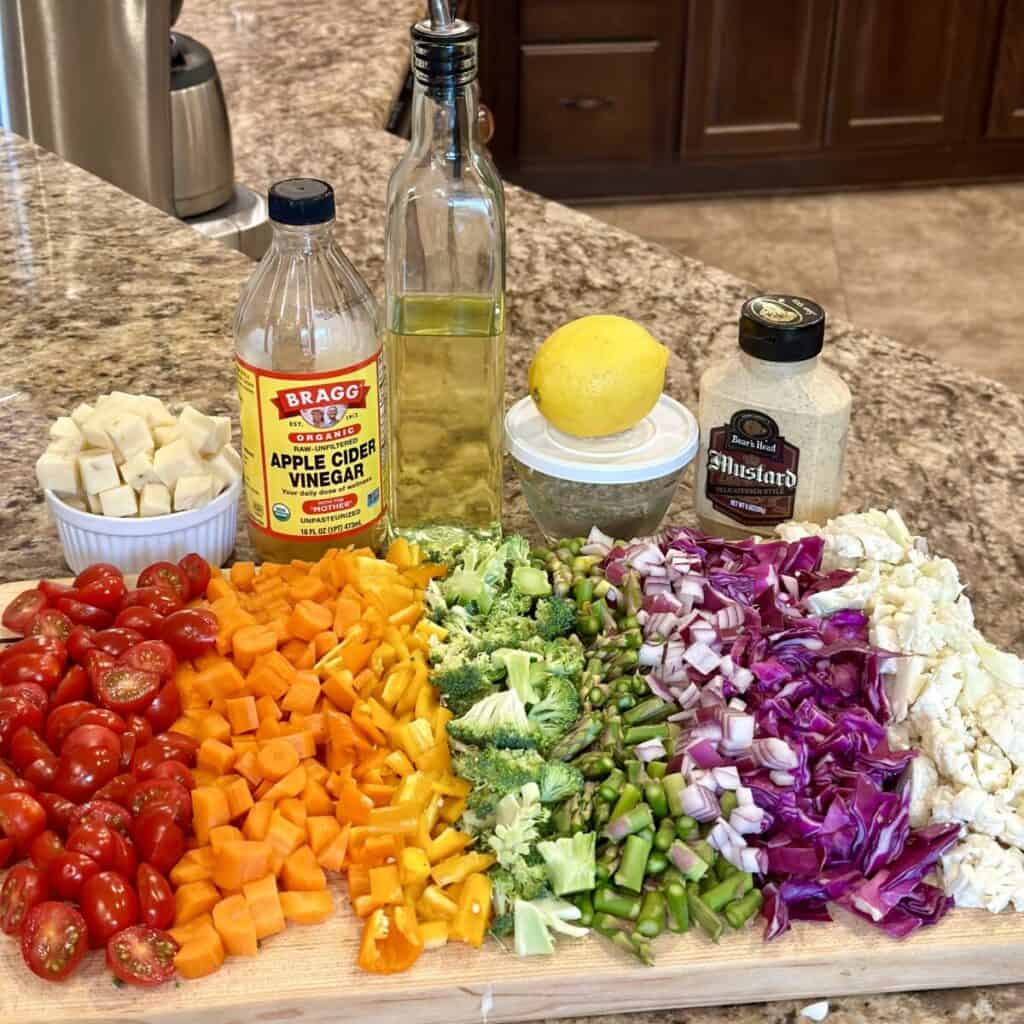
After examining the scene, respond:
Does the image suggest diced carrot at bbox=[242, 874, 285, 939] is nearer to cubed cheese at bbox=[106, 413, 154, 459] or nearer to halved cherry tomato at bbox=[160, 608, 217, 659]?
halved cherry tomato at bbox=[160, 608, 217, 659]

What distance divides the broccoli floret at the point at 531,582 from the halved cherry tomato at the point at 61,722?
1.27ft

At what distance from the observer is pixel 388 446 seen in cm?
147

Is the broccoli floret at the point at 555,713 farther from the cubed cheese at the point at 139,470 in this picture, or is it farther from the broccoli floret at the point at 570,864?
the cubed cheese at the point at 139,470

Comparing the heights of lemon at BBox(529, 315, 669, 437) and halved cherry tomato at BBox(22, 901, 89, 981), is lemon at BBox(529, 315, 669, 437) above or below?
above

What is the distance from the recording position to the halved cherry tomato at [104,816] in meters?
1.11

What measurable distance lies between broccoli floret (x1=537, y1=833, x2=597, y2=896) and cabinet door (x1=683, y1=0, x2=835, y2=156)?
3961 mm

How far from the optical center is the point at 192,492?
1.43m

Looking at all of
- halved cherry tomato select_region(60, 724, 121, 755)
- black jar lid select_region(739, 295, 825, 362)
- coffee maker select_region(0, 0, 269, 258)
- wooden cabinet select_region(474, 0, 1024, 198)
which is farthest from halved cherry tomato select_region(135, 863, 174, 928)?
wooden cabinet select_region(474, 0, 1024, 198)

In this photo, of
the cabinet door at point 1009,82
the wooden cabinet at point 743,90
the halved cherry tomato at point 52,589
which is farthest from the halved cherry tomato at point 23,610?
the cabinet door at point 1009,82

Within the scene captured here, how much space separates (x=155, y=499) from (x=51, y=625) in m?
0.16

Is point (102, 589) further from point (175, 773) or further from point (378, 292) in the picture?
point (378, 292)

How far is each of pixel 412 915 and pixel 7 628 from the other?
551mm

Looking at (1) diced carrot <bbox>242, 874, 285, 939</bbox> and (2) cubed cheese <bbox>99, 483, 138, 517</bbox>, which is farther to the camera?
(2) cubed cheese <bbox>99, 483, 138, 517</bbox>

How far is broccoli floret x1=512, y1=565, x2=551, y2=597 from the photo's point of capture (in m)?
1.33
